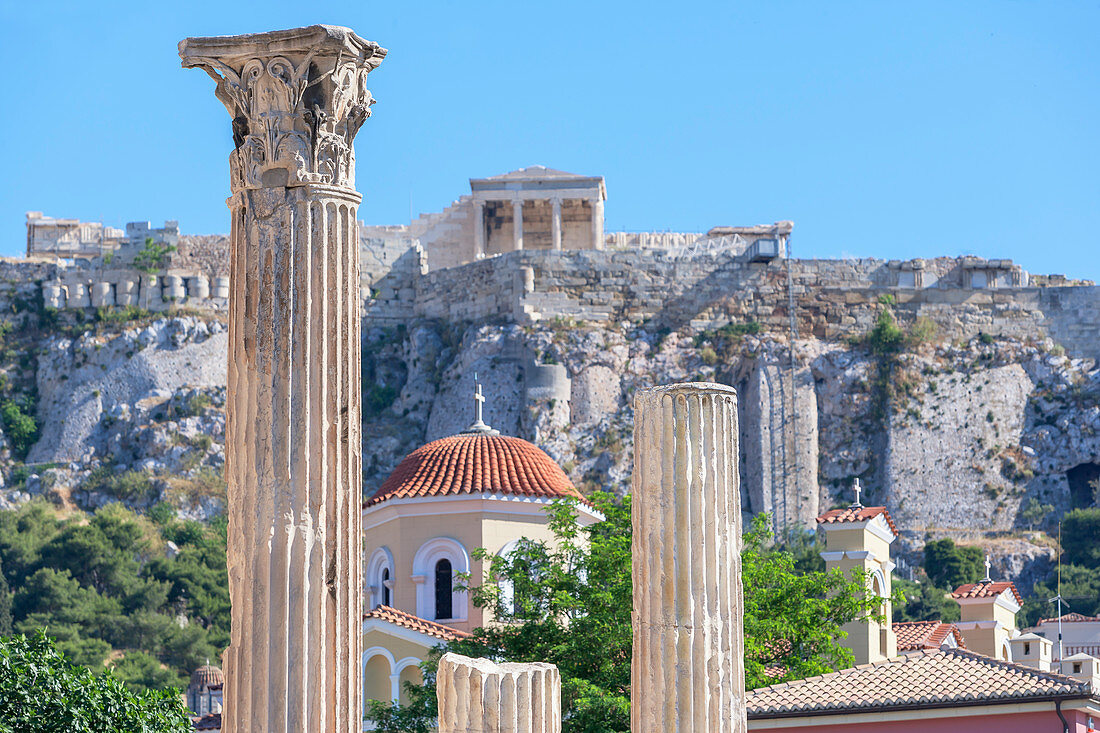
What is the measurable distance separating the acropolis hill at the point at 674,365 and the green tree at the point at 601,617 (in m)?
34.3

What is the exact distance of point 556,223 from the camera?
76.6 meters

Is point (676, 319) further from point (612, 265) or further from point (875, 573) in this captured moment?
point (875, 573)

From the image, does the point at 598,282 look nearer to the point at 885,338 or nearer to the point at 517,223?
the point at 517,223

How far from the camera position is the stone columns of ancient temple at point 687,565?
404 inches

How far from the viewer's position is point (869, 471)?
68500 millimetres

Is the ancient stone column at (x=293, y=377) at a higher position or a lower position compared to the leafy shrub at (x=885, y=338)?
lower

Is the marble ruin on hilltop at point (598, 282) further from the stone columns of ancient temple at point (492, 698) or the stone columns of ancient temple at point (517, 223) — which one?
the stone columns of ancient temple at point (492, 698)

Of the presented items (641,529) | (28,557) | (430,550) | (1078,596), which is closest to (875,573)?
(430,550)

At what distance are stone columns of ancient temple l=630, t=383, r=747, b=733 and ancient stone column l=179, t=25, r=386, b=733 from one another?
1.61 meters

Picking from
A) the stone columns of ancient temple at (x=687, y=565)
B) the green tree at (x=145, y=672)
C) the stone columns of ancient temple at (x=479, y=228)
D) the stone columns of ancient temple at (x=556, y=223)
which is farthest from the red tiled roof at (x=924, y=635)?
the stone columns of ancient temple at (x=479, y=228)

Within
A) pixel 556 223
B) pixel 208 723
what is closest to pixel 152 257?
pixel 556 223

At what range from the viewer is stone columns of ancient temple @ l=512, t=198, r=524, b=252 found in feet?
250

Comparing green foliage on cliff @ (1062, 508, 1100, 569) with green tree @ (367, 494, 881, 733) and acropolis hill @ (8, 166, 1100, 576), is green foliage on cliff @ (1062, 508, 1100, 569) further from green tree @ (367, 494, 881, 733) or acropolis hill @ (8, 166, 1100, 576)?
green tree @ (367, 494, 881, 733)

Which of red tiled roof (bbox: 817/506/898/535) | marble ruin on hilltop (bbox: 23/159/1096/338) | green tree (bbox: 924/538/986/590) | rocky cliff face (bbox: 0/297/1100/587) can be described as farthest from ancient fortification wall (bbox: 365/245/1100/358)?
red tiled roof (bbox: 817/506/898/535)
